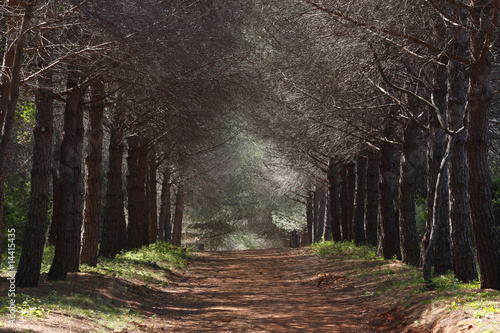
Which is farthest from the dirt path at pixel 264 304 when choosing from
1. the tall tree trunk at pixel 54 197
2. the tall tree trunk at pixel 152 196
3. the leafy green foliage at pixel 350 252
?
the tall tree trunk at pixel 152 196

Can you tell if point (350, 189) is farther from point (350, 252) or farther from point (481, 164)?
point (481, 164)

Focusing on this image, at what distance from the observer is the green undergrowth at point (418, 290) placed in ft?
24.9

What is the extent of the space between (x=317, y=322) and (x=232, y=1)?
713cm

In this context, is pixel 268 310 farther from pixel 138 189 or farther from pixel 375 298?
pixel 138 189

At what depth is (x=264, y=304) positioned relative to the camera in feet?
37.1

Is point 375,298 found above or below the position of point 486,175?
below

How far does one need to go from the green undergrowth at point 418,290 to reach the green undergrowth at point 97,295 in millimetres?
5038

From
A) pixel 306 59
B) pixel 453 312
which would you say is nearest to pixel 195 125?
pixel 306 59

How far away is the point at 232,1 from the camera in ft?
38.7

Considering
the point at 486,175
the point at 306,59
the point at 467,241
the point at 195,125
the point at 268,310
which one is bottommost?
the point at 268,310

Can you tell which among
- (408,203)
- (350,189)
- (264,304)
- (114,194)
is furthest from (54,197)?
(408,203)

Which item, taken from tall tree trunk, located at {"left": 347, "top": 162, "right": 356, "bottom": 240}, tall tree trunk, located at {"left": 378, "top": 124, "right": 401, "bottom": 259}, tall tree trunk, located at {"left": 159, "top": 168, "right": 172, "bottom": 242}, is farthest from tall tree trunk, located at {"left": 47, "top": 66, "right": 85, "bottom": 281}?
tall tree trunk, located at {"left": 159, "top": 168, "right": 172, "bottom": 242}

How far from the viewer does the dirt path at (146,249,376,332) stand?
909cm

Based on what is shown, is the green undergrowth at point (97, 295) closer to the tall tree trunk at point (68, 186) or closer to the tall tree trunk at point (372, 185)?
the tall tree trunk at point (68, 186)
